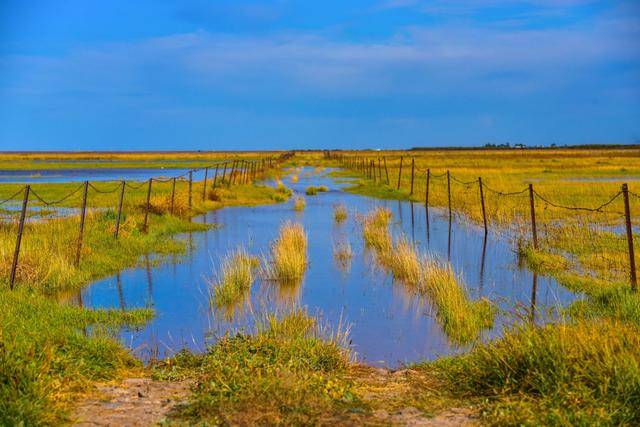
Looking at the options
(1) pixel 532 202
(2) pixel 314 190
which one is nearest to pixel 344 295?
(1) pixel 532 202

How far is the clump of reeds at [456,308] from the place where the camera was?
28.8ft

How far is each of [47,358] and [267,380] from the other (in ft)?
6.81

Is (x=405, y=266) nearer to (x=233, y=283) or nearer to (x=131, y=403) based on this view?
(x=233, y=283)

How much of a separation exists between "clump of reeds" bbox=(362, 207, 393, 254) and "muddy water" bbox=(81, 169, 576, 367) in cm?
40

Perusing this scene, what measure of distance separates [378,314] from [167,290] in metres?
3.99

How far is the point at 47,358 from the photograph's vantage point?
604 centimetres

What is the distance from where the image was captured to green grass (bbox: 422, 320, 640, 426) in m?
5.10

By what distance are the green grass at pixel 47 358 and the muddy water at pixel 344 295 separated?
77 cm

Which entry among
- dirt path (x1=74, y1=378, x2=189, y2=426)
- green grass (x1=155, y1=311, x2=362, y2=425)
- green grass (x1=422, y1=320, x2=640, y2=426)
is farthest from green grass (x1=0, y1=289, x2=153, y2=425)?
green grass (x1=422, y1=320, x2=640, y2=426)

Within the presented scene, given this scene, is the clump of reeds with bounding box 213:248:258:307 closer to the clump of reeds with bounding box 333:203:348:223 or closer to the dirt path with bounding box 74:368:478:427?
the dirt path with bounding box 74:368:478:427

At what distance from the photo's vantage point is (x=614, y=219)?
1984 cm

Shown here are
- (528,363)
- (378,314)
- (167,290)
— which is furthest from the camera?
(167,290)

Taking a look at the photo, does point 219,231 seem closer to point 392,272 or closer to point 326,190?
point 392,272

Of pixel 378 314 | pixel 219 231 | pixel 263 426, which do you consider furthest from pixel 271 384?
pixel 219 231
